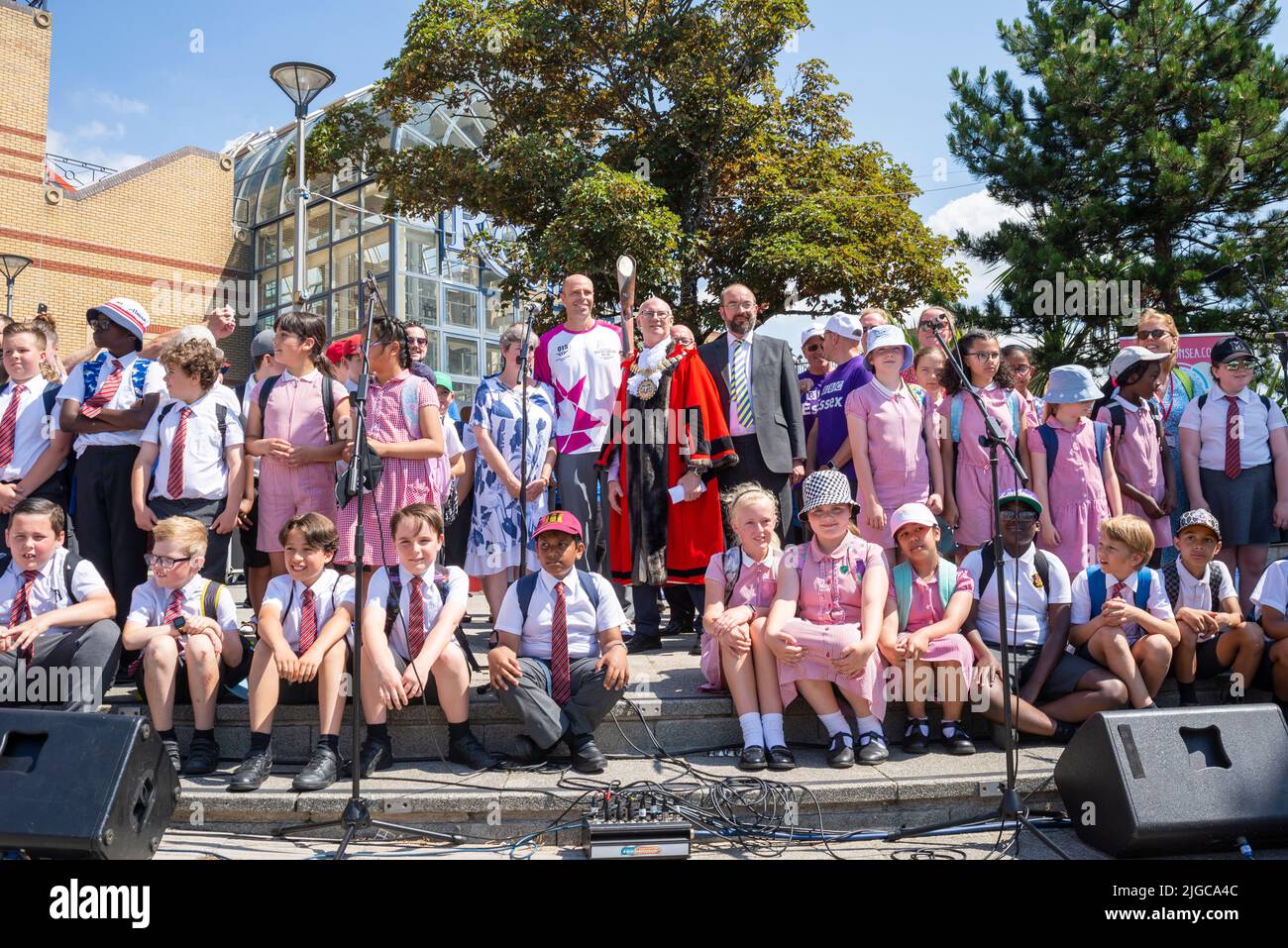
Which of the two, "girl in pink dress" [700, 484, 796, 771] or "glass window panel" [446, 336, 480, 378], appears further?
"glass window panel" [446, 336, 480, 378]

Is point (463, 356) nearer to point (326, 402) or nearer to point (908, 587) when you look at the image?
point (326, 402)

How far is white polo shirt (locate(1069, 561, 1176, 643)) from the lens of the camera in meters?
4.43

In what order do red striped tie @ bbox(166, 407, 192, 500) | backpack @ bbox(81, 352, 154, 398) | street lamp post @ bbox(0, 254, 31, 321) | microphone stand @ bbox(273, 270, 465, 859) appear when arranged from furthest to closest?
street lamp post @ bbox(0, 254, 31, 321)
backpack @ bbox(81, 352, 154, 398)
red striped tie @ bbox(166, 407, 192, 500)
microphone stand @ bbox(273, 270, 465, 859)

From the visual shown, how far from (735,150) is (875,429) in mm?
9151

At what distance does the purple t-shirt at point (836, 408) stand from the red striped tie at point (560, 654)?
209 cm

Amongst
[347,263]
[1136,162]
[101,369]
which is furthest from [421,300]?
[101,369]

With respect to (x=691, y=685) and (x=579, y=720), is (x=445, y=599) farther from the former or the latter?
(x=691, y=685)

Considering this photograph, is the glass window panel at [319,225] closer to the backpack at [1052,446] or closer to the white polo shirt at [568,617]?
the white polo shirt at [568,617]

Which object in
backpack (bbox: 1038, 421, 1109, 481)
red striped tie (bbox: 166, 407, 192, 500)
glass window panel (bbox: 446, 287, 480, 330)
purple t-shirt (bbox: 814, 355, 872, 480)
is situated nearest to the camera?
red striped tie (bbox: 166, 407, 192, 500)

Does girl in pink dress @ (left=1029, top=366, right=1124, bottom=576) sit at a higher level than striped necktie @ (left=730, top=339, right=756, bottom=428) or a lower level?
lower

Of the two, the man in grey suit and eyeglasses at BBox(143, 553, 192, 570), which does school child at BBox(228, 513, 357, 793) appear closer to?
eyeglasses at BBox(143, 553, 192, 570)

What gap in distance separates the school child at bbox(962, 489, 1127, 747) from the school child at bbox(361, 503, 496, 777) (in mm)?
2390

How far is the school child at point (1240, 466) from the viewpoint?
5.47m

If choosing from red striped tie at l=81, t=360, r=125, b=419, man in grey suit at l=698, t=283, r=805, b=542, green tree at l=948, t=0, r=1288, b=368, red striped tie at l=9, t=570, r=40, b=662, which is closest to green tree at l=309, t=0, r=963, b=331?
green tree at l=948, t=0, r=1288, b=368
